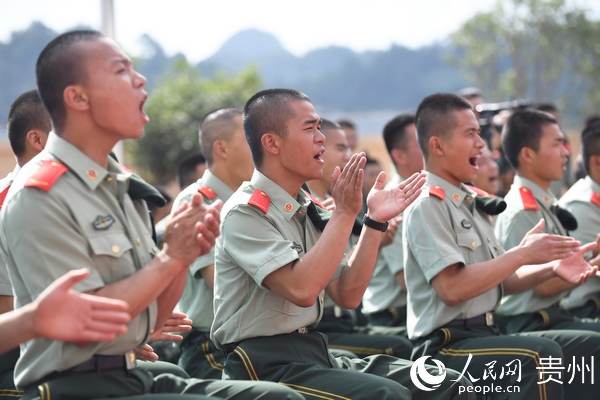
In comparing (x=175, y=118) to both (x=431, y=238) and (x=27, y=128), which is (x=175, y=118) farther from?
(x=431, y=238)

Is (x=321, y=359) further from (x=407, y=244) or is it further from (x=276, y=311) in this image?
(x=407, y=244)

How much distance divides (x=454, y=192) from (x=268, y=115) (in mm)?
1037

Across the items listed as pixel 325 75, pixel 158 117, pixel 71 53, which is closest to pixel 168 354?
pixel 71 53

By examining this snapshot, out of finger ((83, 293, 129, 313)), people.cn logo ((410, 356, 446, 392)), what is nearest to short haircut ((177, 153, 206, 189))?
people.cn logo ((410, 356, 446, 392))

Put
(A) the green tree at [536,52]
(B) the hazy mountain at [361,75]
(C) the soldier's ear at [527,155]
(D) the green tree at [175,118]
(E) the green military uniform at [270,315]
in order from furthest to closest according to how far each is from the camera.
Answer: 1. (B) the hazy mountain at [361,75]
2. (A) the green tree at [536,52]
3. (D) the green tree at [175,118]
4. (C) the soldier's ear at [527,155]
5. (E) the green military uniform at [270,315]

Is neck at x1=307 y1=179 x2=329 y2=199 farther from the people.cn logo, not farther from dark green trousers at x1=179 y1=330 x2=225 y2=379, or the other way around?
the people.cn logo

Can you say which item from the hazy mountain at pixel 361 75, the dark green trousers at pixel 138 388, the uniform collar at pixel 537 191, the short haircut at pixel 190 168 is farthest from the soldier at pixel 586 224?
the hazy mountain at pixel 361 75

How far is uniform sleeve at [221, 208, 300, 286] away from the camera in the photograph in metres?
3.31

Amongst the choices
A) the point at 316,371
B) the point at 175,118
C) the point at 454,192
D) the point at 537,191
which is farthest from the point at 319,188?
the point at 175,118

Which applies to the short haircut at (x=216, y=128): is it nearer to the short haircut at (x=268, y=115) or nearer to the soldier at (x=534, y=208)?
the short haircut at (x=268, y=115)

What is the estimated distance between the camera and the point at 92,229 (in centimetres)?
272

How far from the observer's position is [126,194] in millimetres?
2914

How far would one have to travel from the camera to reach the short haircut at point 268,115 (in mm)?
3715

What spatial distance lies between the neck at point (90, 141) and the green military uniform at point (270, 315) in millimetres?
748
